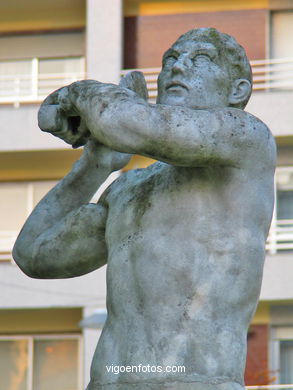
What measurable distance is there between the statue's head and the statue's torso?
0.30 m

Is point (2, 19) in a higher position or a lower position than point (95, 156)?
higher

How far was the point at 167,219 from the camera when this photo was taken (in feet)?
20.5

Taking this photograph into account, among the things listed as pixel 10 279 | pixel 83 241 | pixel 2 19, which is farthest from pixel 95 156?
pixel 2 19

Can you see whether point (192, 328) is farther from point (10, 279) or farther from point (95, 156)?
point (10, 279)

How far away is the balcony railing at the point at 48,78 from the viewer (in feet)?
103

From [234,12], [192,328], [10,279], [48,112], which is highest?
[234,12]

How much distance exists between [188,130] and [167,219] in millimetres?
422

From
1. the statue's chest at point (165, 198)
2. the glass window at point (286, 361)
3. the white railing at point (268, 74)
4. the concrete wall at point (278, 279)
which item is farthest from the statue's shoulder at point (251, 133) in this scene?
the white railing at point (268, 74)

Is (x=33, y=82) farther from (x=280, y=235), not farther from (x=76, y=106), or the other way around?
(x=76, y=106)

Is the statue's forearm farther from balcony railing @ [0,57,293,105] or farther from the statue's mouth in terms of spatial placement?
balcony railing @ [0,57,293,105]

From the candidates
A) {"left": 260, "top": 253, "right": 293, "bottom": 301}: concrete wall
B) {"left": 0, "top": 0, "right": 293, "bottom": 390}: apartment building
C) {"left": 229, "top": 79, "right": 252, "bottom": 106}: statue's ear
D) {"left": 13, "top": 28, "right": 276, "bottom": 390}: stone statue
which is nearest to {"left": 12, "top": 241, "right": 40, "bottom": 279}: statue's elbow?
{"left": 13, "top": 28, "right": 276, "bottom": 390}: stone statue

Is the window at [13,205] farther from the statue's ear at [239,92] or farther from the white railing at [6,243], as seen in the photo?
the statue's ear at [239,92]

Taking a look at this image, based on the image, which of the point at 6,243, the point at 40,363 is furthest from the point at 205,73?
the point at 6,243

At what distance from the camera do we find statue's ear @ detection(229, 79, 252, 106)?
6.55 meters
